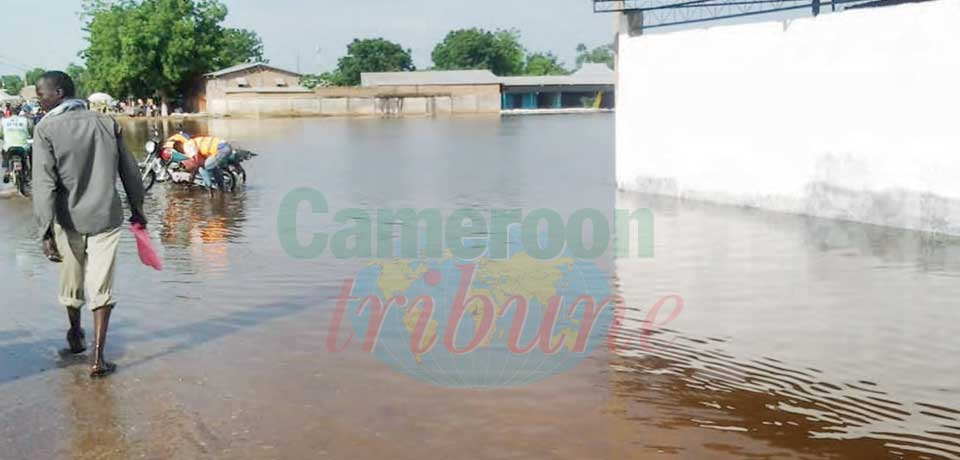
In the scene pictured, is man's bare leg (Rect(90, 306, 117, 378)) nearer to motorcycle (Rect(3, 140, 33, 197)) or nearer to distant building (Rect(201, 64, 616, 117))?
motorcycle (Rect(3, 140, 33, 197))

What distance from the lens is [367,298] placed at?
829cm

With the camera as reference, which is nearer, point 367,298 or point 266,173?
point 367,298

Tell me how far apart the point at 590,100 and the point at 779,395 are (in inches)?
3028

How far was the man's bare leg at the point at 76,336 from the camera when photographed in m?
6.27

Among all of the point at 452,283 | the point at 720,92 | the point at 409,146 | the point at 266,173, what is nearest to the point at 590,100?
the point at 409,146

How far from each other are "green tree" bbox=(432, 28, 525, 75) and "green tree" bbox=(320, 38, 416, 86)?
5.89 m

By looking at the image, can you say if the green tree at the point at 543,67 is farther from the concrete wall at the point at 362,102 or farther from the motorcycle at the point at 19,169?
Result: the motorcycle at the point at 19,169

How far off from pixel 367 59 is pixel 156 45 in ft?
103

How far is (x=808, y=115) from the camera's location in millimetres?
12359

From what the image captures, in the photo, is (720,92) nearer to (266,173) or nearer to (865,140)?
(865,140)

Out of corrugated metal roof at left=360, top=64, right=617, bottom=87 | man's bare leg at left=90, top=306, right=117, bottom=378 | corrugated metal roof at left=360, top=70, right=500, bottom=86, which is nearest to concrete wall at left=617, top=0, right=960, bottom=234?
man's bare leg at left=90, top=306, right=117, bottom=378

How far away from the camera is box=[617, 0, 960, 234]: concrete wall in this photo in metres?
10.8

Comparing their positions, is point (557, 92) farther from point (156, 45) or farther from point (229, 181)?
point (229, 181)

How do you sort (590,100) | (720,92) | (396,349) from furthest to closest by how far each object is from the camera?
1. (590,100)
2. (720,92)
3. (396,349)
